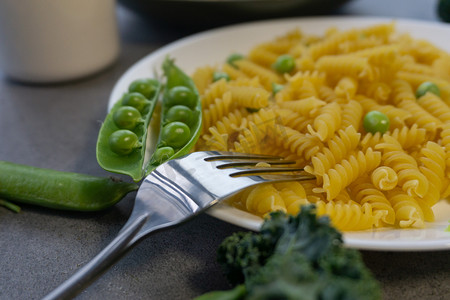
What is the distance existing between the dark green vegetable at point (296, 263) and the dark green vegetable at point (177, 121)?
551 millimetres

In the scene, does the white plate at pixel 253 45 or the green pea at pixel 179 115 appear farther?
the green pea at pixel 179 115

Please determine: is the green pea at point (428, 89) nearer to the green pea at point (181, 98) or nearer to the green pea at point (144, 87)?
the green pea at point (181, 98)

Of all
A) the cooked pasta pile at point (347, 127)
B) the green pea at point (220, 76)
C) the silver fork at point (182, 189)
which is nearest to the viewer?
the silver fork at point (182, 189)

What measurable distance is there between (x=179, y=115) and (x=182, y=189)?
537 mm

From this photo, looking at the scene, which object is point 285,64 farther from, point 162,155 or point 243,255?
point 243,255

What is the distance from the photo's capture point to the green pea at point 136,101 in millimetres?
2094

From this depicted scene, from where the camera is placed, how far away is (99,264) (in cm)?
130

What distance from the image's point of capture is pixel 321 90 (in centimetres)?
220

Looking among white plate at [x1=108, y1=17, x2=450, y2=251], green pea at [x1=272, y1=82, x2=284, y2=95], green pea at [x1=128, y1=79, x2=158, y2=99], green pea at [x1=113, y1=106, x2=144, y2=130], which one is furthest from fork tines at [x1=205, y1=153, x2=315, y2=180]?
green pea at [x1=128, y1=79, x2=158, y2=99]

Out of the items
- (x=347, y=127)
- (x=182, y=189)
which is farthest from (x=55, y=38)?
(x=347, y=127)

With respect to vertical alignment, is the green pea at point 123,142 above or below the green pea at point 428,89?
above

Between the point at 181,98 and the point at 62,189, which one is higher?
the point at 181,98

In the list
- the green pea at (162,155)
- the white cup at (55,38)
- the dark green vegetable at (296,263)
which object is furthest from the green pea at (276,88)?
the white cup at (55,38)

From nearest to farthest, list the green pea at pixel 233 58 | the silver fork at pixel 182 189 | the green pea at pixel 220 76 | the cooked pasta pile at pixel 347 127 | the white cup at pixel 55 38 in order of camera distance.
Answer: the silver fork at pixel 182 189 < the cooked pasta pile at pixel 347 127 < the green pea at pixel 220 76 < the white cup at pixel 55 38 < the green pea at pixel 233 58
